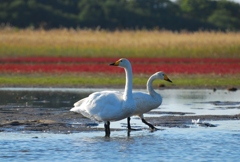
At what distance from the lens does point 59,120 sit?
14.6 m

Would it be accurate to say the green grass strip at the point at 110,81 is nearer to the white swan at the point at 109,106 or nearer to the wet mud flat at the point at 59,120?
the wet mud flat at the point at 59,120

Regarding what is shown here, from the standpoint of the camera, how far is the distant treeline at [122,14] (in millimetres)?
63344

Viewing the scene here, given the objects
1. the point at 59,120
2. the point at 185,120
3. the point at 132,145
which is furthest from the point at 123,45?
the point at 132,145

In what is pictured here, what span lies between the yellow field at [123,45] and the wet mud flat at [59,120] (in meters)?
19.6

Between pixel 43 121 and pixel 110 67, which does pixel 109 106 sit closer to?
pixel 43 121

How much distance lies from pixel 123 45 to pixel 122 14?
106 ft

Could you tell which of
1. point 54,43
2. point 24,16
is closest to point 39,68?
point 54,43

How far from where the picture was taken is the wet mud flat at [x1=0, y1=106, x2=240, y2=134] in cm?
1344

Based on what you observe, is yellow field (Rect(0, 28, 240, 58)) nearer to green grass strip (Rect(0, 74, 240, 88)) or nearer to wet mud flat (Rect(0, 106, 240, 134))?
green grass strip (Rect(0, 74, 240, 88))

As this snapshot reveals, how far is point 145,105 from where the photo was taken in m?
13.6

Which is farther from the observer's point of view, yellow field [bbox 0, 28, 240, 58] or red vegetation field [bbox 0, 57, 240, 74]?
yellow field [bbox 0, 28, 240, 58]

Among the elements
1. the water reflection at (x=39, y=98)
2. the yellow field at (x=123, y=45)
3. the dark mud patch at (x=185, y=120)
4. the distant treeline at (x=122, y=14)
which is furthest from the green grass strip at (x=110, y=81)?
the distant treeline at (x=122, y=14)

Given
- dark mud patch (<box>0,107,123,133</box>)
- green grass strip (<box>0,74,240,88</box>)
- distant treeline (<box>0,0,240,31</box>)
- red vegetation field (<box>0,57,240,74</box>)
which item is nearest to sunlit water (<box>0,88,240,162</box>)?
dark mud patch (<box>0,107,123,133</box>)

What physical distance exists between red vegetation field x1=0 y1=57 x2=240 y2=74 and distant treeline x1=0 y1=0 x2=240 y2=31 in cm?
2557
